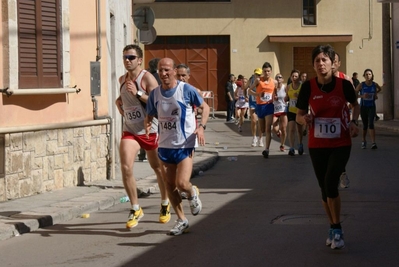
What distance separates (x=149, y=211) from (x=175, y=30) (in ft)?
107

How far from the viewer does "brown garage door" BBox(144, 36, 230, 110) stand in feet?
145

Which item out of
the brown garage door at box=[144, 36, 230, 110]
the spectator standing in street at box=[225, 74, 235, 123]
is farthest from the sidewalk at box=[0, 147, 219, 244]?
the brown garage door at box=[144, 36, 230, 110]

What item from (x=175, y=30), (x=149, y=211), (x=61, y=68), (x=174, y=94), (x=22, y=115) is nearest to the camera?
(x=174, y=94)

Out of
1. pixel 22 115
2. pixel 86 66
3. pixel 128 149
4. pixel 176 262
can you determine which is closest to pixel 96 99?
pixel 86 66

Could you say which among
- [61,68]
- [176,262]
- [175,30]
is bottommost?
[176,262]

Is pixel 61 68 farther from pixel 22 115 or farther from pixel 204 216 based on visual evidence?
pixel 204 216

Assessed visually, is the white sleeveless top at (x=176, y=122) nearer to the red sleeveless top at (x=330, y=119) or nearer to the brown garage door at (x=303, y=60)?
the red sleeveless top at (x=330, y=119)

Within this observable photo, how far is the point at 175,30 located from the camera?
4384cm

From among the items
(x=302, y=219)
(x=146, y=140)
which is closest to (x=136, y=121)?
(x=146, y=140)

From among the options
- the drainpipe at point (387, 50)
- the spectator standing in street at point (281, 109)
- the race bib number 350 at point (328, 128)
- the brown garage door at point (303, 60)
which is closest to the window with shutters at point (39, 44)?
the race bib number 350 at point (328, 128)

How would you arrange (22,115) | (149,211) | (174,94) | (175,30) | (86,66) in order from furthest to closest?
(175,30) → (86,66) → (22,115) → (149,211) → (174,94)

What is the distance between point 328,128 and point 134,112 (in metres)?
2.83

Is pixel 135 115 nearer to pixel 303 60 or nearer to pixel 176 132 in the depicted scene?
pixel 176 132

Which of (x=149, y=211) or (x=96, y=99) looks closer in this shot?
(x=149, y=211)
